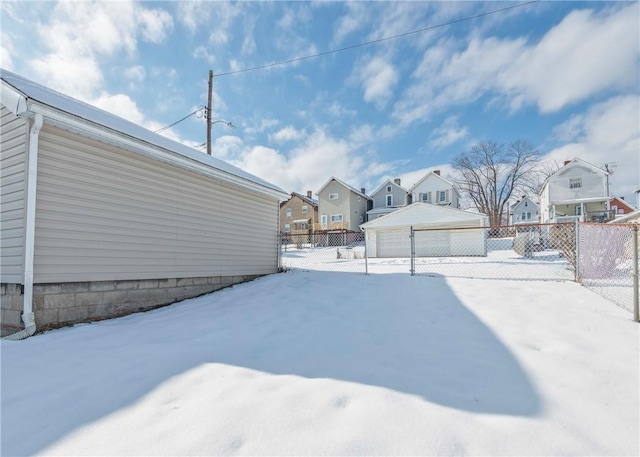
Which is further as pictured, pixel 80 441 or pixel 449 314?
pixel 449 314

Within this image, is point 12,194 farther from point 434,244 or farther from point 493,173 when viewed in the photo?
point 493,173

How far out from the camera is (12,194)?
434cm

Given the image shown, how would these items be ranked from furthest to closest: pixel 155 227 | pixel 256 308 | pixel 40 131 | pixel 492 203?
pixel 492 203 → pixel 155 227 → pixel 256 308 → pixel 40 131

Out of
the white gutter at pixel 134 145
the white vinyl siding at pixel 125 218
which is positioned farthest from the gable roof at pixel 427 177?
the white vinyl siding at pixel 125 218

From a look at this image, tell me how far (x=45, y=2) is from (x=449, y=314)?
9257mm

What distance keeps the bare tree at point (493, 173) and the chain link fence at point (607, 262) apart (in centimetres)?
2681

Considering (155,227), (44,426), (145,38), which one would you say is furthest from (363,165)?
(44,426)

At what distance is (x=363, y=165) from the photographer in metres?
21.9

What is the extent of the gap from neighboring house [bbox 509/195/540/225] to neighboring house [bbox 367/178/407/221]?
62.2ft

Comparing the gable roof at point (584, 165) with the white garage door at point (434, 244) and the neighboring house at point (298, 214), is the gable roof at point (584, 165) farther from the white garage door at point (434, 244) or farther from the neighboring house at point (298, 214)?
the neighboring house at point (298, 214)

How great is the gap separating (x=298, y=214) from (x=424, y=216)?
17178 millimetres

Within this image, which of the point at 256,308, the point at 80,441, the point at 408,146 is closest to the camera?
the point at 80,441

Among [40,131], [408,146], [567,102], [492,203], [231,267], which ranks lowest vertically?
Answer: [231,267]

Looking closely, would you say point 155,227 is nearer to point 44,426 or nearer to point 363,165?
point 44,426
